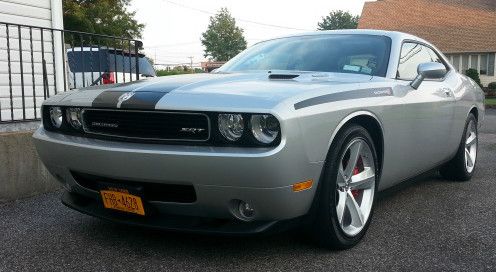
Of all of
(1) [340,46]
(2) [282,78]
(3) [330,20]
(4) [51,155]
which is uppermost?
(3) [330,20]

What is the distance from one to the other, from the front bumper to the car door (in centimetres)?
104

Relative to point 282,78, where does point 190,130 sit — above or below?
below

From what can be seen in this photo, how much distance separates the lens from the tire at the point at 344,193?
2.79m

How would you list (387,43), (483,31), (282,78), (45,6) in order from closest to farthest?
(282,78) < (387,43) < (45,6) < (483,31)

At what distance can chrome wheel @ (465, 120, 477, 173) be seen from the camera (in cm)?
510

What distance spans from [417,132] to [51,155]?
2.48 meters

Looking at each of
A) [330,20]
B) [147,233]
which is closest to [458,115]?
[147,233]

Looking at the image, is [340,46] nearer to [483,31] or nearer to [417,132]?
[417,132]

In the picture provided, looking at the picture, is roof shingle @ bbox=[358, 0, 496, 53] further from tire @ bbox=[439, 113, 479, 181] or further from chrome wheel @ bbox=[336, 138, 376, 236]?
chrome wheel @ bbox=[336, 138, 376, 236]

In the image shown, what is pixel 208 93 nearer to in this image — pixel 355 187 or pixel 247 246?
pixel 247 246

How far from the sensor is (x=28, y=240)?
3309 mm

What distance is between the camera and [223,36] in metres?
61.3

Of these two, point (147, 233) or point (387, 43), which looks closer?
point (147, 233)

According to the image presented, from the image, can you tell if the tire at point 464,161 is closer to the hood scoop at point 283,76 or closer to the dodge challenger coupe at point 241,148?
the dodge challenger coupe at point 241,148
